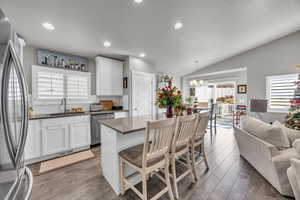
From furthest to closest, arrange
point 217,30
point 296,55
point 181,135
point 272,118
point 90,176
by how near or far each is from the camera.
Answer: point 272,118 < point 296,55 < point 217,30 < point 90,176 < point 181,135

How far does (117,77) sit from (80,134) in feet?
6.46

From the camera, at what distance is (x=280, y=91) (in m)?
4.25

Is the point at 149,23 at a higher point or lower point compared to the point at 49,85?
higher

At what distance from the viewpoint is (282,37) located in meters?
4.21

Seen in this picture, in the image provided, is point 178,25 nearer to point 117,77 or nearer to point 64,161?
point 117,77

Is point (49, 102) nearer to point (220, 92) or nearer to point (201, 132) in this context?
point (201, 132)

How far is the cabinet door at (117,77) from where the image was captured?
156 inches

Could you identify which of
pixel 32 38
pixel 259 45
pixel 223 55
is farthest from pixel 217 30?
pixel 32 38

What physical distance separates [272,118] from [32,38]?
7350 millimetres

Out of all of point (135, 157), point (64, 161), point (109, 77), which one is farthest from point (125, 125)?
point (109, 77)

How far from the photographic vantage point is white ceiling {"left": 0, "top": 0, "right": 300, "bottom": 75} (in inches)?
82.9

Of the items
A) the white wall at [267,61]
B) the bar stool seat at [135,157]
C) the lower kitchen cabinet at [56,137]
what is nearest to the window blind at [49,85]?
the lower kitchen cabinet at [56,137]

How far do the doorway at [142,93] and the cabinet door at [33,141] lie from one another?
2.30 metres

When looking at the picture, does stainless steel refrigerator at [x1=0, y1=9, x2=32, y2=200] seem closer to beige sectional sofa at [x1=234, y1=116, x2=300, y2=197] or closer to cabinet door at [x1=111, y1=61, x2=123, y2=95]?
beige sectional sofa at [x1=234, y1=116, x2=300, y2=197]
